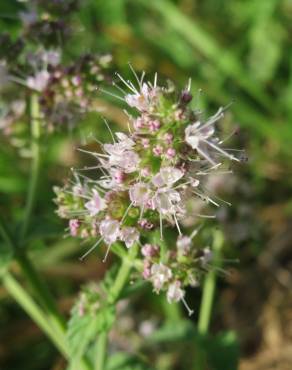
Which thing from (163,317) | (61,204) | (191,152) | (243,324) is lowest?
(243,324)

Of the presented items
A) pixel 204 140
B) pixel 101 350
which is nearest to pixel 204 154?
pixel 204 140

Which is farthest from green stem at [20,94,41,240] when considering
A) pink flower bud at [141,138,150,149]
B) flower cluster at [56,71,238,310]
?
pink flower bud at [141,138,150,149]

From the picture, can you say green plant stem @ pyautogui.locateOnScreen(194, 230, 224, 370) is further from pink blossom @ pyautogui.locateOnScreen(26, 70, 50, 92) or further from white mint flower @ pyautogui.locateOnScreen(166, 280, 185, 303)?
pink blossom @ pyautogui.locateOnScreen(26, 70, 50, 92)

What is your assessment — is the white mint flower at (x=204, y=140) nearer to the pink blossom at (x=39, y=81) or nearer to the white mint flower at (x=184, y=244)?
the white mint flower at (x=184, y=244)

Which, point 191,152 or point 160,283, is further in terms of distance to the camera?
point 160,283

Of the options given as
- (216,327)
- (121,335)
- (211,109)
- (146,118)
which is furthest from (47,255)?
(146,118)

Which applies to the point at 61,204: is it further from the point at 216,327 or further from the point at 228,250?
the point at 216,327
